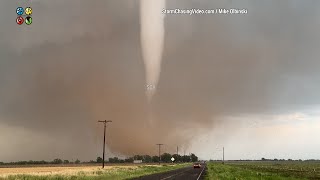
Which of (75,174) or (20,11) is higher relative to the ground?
(20,11)

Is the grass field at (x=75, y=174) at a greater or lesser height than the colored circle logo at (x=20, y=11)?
lesser

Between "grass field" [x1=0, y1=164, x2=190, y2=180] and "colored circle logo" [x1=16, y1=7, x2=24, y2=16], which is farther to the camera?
"grass field" [x1=0, y1=164, x2=190, y2=180]

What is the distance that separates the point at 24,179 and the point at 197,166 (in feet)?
231

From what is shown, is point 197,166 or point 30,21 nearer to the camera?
point 30,21

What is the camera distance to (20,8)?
74.5 feet

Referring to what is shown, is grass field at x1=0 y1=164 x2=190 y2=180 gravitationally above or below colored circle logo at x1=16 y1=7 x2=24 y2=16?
below

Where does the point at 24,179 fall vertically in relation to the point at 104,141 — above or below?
below

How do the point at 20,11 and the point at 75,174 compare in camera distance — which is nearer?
the point at 20,11

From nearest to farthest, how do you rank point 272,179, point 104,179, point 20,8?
point 20,8
point 104,179
point 272,179

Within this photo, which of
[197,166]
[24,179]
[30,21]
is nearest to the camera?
[30,21]

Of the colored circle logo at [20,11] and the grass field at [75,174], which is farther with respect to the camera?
the grass field at [75,174]

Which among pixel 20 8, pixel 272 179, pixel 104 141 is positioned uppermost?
pixel 20 8

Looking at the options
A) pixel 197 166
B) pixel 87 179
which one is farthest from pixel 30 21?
pixel 197 166

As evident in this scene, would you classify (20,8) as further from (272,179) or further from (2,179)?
(272,179)
